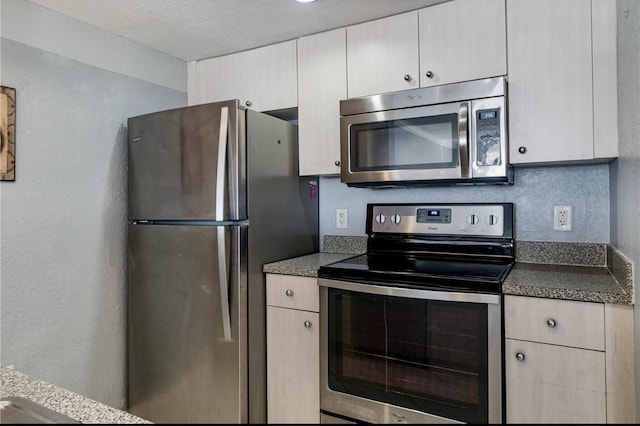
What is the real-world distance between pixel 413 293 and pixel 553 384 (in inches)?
20.0

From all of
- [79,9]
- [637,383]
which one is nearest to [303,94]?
[79,9]

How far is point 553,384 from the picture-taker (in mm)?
1237

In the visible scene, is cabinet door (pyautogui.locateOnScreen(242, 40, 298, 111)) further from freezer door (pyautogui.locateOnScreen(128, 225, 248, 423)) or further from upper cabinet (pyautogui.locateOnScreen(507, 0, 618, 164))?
upper cabinet (pyautogui.locateOnScreen(507, 0, 618, 164))

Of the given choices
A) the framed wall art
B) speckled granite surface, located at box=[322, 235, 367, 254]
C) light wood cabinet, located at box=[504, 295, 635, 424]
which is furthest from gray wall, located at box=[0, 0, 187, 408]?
light wood cabinet, located at box=[504, 295, 635, 424]

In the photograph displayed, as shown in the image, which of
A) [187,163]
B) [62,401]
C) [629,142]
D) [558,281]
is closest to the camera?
[62,401]

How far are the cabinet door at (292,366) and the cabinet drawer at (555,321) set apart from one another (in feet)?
2.54

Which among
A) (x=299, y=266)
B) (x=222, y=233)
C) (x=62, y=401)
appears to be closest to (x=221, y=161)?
(x=222, y=233)

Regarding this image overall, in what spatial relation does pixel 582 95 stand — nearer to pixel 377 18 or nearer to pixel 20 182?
pixel 377 18

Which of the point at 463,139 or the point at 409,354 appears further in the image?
the point at 463,139

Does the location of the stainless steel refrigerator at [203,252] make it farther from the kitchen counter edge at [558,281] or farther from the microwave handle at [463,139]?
the microwave handle at [463,139]

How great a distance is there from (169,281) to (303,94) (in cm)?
115

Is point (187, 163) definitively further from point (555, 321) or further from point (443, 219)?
point (555, 321)

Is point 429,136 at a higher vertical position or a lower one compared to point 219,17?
lower

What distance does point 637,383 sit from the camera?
1102 mm
